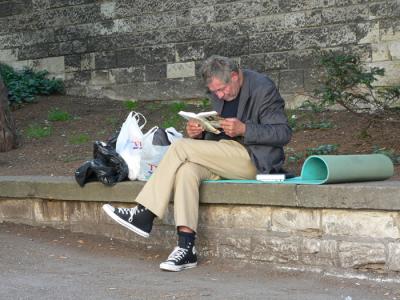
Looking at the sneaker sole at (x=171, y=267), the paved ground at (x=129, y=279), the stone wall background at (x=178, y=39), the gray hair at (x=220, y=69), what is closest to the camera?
the paved ground at (x=129, y=279)

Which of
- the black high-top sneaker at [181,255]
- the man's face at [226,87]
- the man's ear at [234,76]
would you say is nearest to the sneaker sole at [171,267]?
the black high-top sneaker at [181,255]

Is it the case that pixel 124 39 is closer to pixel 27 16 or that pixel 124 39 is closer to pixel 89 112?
pixel 89 112

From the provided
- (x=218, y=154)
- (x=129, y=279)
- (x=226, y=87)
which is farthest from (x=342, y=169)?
(x=129, y=279)

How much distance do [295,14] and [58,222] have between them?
4617 mm

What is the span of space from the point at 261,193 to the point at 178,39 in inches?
244

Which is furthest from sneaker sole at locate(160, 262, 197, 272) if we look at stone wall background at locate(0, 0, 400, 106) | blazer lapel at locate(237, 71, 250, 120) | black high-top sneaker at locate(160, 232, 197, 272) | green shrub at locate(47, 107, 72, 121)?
green shrub at locate(47, 107, 72, 121)

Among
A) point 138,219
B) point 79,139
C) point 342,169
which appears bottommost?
point 138,219

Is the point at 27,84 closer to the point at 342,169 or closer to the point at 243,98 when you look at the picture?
the point at 243,98

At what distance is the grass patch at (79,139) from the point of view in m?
10.5

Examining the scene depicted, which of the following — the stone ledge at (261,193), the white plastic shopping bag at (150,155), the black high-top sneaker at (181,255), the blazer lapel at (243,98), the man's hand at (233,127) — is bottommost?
the black high-top sneaker at (181,255)

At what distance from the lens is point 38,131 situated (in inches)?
445

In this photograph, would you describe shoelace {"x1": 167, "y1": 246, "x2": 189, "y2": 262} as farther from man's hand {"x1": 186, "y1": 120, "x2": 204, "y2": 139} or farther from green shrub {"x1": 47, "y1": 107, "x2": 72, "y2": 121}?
green shrub {"x1": 47, "y1": 107, "x2": 72, "y2": 121}

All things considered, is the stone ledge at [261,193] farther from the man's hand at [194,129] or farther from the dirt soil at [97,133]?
the dirt soil at [97,133]

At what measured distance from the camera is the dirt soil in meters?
8.76
